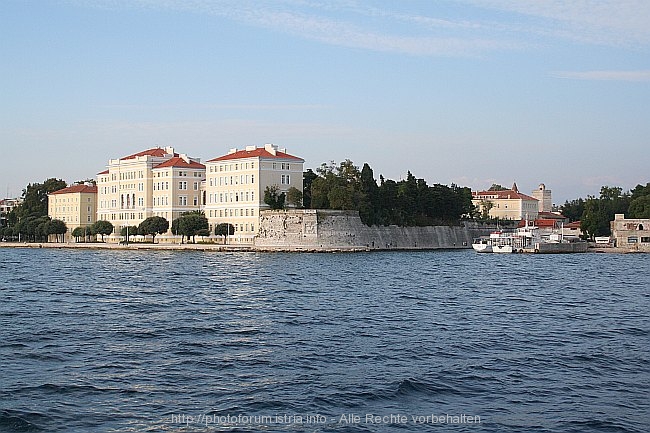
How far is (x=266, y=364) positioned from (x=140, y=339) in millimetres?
3269

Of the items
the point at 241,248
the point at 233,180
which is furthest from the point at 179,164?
the point at 241,248

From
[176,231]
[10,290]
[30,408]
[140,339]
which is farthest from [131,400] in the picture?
[176,231]

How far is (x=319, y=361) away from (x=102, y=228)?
2502 inches

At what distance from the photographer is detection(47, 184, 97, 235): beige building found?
3187 inches

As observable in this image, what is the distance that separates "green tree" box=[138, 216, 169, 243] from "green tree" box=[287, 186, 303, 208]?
1143cm

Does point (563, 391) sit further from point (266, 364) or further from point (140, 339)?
point (140, 339)

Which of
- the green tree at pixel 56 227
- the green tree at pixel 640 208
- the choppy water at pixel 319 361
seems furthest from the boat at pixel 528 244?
the choppy water at pixel 319 361

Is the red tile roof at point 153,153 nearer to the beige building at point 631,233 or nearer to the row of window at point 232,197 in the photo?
the row of window at point 232,197

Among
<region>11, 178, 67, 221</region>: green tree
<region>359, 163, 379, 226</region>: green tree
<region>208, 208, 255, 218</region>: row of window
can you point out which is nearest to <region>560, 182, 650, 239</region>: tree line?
<region>359, 163, 379, 226</region>: green tree

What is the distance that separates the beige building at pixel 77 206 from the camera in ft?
266

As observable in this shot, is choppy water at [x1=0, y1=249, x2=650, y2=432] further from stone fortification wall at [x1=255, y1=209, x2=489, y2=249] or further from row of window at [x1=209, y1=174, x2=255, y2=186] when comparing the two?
row of window at [x1=209, y1=174, x2=255, y2=186]

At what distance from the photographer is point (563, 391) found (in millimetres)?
10516

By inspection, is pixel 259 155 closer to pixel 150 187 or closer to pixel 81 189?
pixel 150 187

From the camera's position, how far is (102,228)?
7269 cm
